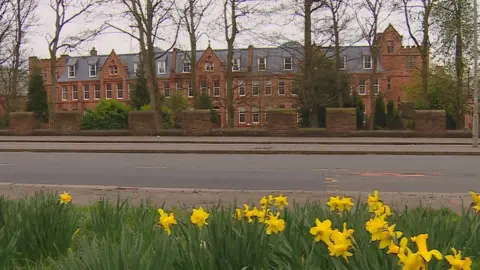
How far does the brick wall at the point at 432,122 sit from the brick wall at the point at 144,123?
50.0ft

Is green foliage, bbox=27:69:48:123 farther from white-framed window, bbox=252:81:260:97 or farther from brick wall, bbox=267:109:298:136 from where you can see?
brick wall, bbox=267:109:298:136

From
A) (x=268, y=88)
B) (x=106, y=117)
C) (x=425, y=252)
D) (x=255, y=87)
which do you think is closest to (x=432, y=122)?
(x=106, y=117)

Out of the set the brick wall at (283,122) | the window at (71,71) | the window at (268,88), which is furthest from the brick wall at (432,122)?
the window at (71,71)

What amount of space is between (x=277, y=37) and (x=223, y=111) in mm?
35611

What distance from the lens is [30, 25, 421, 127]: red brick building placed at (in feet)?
206

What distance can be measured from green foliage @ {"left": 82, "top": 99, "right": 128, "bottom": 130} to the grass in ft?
92.7

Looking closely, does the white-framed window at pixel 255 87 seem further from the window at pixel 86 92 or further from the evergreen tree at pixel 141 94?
the window at pixel 86 92

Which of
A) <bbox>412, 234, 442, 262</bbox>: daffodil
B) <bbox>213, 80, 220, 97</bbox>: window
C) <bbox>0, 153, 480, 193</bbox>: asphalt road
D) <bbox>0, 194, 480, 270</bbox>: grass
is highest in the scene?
<bbox>213, 80, 220, 97</bbox>: window

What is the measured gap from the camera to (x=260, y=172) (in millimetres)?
12578

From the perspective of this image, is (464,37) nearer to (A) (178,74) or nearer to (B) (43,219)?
(B) (43,219)

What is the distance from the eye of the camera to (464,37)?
29984 mm

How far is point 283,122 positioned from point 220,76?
4342 centimetres

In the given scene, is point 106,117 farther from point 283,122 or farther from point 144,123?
point 283,122

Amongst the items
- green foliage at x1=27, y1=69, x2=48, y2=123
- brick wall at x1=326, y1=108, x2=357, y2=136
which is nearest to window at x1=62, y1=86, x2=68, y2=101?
green foliage at x1=27, y1=69, x2=48, y2=123
